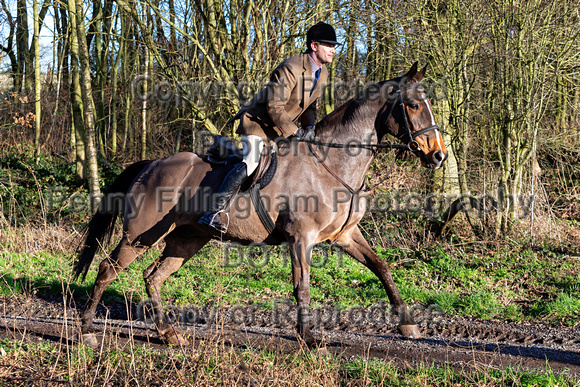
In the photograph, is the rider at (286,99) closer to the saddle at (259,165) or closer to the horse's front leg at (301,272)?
the saddle at (259,165)

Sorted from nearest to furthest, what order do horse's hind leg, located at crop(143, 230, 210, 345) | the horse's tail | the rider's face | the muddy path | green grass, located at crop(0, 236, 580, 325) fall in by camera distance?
the muddy path
the rider's face
horse's hind leg, located at crop(143, 230, 210, 345)
the horse's tail
green grass, located at crop(0, 236, 580, 325)

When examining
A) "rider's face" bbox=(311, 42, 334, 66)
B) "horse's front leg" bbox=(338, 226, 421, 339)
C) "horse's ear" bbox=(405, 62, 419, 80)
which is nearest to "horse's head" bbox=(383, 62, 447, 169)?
"horse's ear" bbox=(405, 62, 419, 80)

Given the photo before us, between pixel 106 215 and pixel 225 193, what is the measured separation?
1783mm

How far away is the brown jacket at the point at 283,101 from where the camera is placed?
201 inches

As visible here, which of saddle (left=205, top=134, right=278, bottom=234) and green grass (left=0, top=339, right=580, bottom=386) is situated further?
saddle (left=205, top=134, right=278, bottom=234)

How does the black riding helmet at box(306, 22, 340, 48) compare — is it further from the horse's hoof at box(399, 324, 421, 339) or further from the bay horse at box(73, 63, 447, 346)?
the horse's hoof at box(399, 324, 421, 339)

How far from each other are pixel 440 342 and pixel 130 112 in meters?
14.0

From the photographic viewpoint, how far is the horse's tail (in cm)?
598

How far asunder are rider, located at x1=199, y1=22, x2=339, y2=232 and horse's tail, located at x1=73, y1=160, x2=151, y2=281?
52.7 inches

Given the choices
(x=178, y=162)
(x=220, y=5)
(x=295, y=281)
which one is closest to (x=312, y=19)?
(x=220, y=5)

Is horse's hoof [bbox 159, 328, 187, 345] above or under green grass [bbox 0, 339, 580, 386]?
under

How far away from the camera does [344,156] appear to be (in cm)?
523

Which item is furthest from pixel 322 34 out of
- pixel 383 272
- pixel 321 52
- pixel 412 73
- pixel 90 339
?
pixel 90 339

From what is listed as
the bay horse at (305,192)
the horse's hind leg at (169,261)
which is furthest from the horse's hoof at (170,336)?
the horse's hind leg at (169,261)
